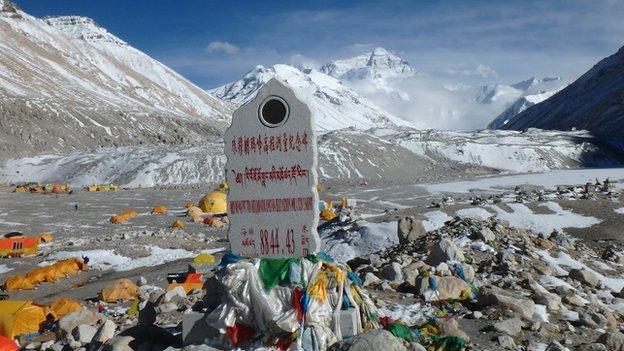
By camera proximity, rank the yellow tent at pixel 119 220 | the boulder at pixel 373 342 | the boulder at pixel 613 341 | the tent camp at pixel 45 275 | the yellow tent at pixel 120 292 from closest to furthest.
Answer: the boulder at pixel 373 342
the boulder at pixel 613 341
the yellow tent at pixel 120 292
the tent camp at pixel 45 275
the yellow tent at pixel 119 220

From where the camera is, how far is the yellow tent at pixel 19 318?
43.9ft

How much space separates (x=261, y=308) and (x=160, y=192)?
173ft

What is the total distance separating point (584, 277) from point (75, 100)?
384ft

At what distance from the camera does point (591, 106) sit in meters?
131

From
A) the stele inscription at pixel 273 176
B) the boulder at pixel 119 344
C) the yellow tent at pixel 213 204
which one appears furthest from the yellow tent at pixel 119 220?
the stele inscription at pixel 273 176

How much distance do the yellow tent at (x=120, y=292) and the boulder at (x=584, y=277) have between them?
11977 mm

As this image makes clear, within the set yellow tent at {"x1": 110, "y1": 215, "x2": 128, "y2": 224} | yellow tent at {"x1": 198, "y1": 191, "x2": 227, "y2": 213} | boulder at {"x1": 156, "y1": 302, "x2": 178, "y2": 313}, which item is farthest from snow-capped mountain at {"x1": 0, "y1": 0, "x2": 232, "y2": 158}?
boulder at {"x1": 156, "y1": 302, "x2": 178, "y2": 313}

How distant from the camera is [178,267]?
70.1 feet

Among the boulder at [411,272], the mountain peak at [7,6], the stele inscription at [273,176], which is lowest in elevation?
the boulder at [411,272]

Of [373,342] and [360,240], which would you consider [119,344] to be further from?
[360,240]

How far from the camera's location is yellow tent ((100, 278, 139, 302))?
1631cm

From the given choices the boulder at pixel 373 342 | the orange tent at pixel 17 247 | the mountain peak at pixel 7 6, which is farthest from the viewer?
the mountain peak at pixel 7 6

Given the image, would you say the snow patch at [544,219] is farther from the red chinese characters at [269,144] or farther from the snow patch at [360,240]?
the red chinese characters at [269,144]

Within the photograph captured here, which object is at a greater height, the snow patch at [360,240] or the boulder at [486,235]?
the boulder at [486,235]
